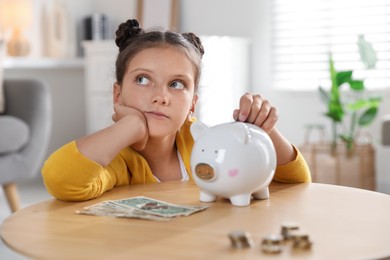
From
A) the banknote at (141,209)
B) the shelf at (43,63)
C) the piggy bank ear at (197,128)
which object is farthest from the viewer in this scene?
the shelf at (43,63)

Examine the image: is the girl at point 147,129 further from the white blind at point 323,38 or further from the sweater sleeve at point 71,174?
the white blind at point 323,38

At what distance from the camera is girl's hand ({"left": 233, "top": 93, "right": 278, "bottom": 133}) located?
1235 mm

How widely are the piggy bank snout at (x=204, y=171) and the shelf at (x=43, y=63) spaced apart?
3.17 metres

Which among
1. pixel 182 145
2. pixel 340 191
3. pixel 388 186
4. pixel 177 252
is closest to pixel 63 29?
pixel 388 186

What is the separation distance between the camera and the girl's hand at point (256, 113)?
1.24 meters

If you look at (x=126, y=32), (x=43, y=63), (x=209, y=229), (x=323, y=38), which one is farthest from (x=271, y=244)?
(x=43, y=63)

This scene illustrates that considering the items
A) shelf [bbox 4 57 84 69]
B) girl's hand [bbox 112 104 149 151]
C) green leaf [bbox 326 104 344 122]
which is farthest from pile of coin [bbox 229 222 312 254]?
shelf [bbox 4 57 84 69]

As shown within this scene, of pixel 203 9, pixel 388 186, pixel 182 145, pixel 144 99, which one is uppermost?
pixel 203 9

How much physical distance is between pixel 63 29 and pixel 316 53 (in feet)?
5.66

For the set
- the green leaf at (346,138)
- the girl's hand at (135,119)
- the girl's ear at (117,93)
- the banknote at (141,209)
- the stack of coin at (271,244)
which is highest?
the girl's ear at (117,93)

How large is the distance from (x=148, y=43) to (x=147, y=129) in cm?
20

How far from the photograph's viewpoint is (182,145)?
153 centimetres

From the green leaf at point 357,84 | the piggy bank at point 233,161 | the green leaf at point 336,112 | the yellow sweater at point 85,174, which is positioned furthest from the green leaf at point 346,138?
the piggy bank at point 233,161

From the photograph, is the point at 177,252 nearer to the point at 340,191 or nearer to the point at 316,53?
the point at 340,191
